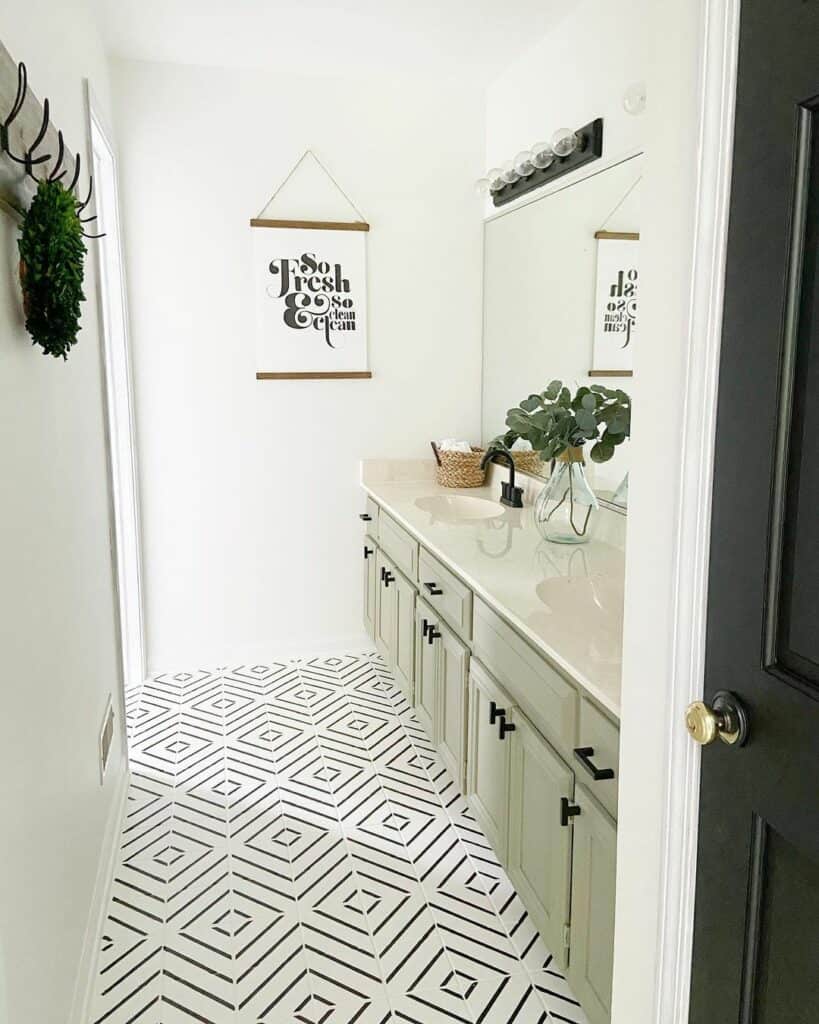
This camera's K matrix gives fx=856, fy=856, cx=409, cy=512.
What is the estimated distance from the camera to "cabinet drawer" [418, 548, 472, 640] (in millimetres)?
2391

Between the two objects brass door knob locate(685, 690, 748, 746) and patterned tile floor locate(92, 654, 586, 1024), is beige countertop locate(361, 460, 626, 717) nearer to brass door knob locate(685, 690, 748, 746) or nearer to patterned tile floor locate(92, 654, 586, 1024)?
brass door knob locate(685, 690, 748, 746)

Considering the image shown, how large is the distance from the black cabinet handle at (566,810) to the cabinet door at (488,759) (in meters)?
0.36

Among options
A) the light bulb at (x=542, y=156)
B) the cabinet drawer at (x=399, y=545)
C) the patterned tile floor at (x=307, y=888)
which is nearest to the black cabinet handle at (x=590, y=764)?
the patterned tile floor at (x=307, y=888)

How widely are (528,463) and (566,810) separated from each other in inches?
74.0

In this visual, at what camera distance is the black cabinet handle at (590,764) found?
61.0 inches

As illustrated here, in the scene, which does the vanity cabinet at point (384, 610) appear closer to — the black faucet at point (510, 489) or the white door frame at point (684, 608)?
the black faucet at point (510, 489)

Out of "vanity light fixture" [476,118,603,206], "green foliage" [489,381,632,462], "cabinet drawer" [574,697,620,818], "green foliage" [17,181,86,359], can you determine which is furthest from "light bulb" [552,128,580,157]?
"cabinet drawer" [574,697,620,818]

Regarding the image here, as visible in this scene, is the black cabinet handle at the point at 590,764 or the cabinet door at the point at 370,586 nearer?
the black cabinet handle at the point at 590,764

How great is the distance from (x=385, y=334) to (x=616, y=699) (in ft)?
8.66

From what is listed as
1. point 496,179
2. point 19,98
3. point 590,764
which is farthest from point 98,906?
point 496,179

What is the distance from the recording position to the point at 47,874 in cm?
156

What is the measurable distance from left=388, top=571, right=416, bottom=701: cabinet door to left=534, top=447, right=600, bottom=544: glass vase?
1.78ft

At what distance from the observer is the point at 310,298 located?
3.69 m

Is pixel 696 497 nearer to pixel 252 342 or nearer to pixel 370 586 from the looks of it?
pixel 370 586
